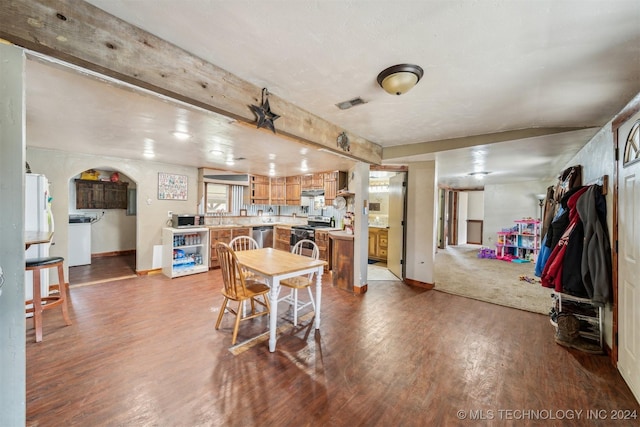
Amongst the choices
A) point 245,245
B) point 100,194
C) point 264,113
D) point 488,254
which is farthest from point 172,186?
point 488,254

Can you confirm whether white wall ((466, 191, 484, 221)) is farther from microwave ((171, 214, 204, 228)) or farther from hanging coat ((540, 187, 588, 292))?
microwave ((171, 214, 204, 228))

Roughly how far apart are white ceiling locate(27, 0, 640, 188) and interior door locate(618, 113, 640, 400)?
47cm

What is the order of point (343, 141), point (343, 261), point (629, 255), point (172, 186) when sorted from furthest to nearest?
point (172, 186) < point (343, 261) < point (343, 141) < point (629, 255)

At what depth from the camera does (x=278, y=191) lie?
6.86m

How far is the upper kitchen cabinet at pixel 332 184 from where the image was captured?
5512mm

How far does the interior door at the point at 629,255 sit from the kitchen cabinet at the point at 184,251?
569 cm

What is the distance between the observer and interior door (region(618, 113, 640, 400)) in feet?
6.03

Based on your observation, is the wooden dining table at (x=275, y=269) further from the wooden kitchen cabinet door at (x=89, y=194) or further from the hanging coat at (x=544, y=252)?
the wooden kitchen cabinet door at (x=89, y=194)

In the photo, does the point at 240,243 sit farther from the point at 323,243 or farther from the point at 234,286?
the point at 323,243

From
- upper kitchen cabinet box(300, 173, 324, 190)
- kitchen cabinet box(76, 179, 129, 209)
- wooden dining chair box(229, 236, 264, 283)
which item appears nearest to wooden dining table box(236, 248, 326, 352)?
wooden dining chair box(229, 236, 264, 283)

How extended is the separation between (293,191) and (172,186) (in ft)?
8.97

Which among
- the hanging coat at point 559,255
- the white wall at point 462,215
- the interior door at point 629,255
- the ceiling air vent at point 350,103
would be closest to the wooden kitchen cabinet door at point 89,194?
the ceiling air vent at point 350,103

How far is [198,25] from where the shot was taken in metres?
1.38

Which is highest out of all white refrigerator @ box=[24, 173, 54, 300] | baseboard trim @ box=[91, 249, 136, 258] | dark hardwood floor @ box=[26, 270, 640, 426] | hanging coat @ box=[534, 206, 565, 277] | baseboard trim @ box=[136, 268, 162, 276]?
white refrigerator @ box=[24, 173, 54, 300]
